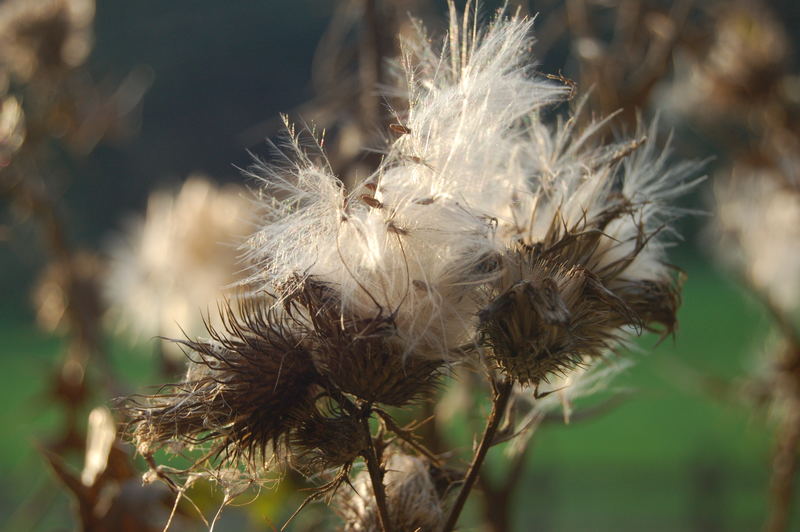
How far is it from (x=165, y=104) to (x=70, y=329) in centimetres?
166

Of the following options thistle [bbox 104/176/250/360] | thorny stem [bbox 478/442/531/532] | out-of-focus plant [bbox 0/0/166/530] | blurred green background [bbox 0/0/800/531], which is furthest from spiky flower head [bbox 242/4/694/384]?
blurred green background [bbox 0/0/800/531]

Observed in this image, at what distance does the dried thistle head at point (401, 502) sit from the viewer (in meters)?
0.60

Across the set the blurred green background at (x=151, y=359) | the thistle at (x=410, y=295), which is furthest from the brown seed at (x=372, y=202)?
the blurred green background at (x=151, y=359)

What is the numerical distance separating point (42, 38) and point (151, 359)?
1.36 m

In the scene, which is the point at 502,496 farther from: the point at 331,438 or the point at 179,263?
the point at 179,263

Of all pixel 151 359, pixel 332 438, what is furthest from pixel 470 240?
pixel 151 359

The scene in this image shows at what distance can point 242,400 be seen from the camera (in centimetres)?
52

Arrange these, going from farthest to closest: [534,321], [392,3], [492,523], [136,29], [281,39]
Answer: [136,29]
[281,39]
[392,3]
[492,523]
[534,321]

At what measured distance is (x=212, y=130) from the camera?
2.60m

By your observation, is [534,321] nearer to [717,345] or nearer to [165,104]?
[165,104]

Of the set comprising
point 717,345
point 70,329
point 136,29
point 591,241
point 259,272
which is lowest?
point 70,329

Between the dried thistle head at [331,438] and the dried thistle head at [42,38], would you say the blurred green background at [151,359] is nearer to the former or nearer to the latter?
the dried thistle head at [42,38]

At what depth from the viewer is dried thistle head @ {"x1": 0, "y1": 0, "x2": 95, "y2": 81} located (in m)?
1.49

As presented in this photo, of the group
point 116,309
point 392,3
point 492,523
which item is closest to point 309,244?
point 492,523
